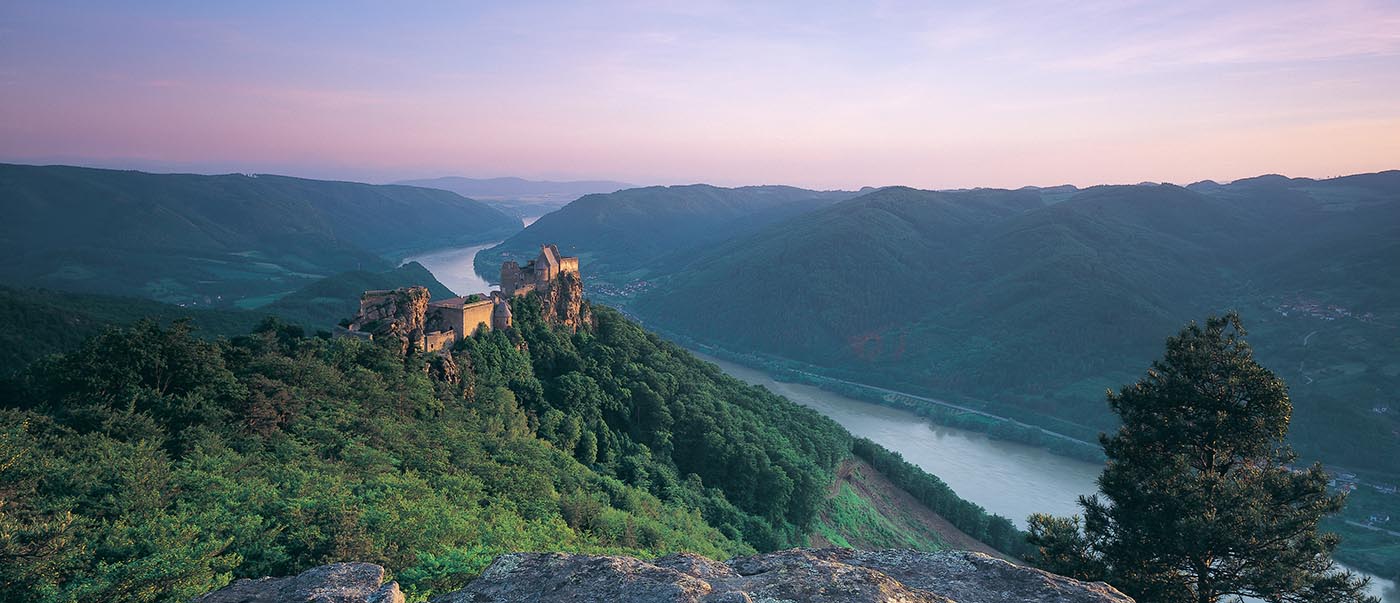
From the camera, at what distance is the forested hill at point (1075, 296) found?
311 ft

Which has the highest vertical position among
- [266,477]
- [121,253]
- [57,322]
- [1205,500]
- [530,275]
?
[530,275]

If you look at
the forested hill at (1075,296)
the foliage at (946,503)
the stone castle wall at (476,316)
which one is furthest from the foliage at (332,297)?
the foliage at (946,503)

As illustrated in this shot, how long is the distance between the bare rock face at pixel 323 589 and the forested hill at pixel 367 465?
2.58 m

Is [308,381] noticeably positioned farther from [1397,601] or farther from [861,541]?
[1397,601]

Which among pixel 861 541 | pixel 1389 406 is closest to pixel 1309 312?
pixel 1389 406

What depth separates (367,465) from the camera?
1992 cm

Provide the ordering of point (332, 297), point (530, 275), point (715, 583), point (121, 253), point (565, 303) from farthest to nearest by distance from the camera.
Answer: point (121, 253), point (332, 297), point (565, 303), point (530, 275), point (715, 583)

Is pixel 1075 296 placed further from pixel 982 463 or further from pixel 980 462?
pixel 982 463

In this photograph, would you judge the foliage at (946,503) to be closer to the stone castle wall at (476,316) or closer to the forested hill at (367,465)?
the forested hill at (367,465)

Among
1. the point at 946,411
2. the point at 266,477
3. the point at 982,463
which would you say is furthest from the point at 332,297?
the point at 266,477

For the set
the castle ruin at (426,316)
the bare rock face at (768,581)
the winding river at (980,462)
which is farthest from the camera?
the winding river at (980,462)

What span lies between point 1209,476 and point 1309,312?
126 meters

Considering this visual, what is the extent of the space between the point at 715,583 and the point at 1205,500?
12732 mm

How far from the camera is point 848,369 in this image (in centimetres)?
12219
